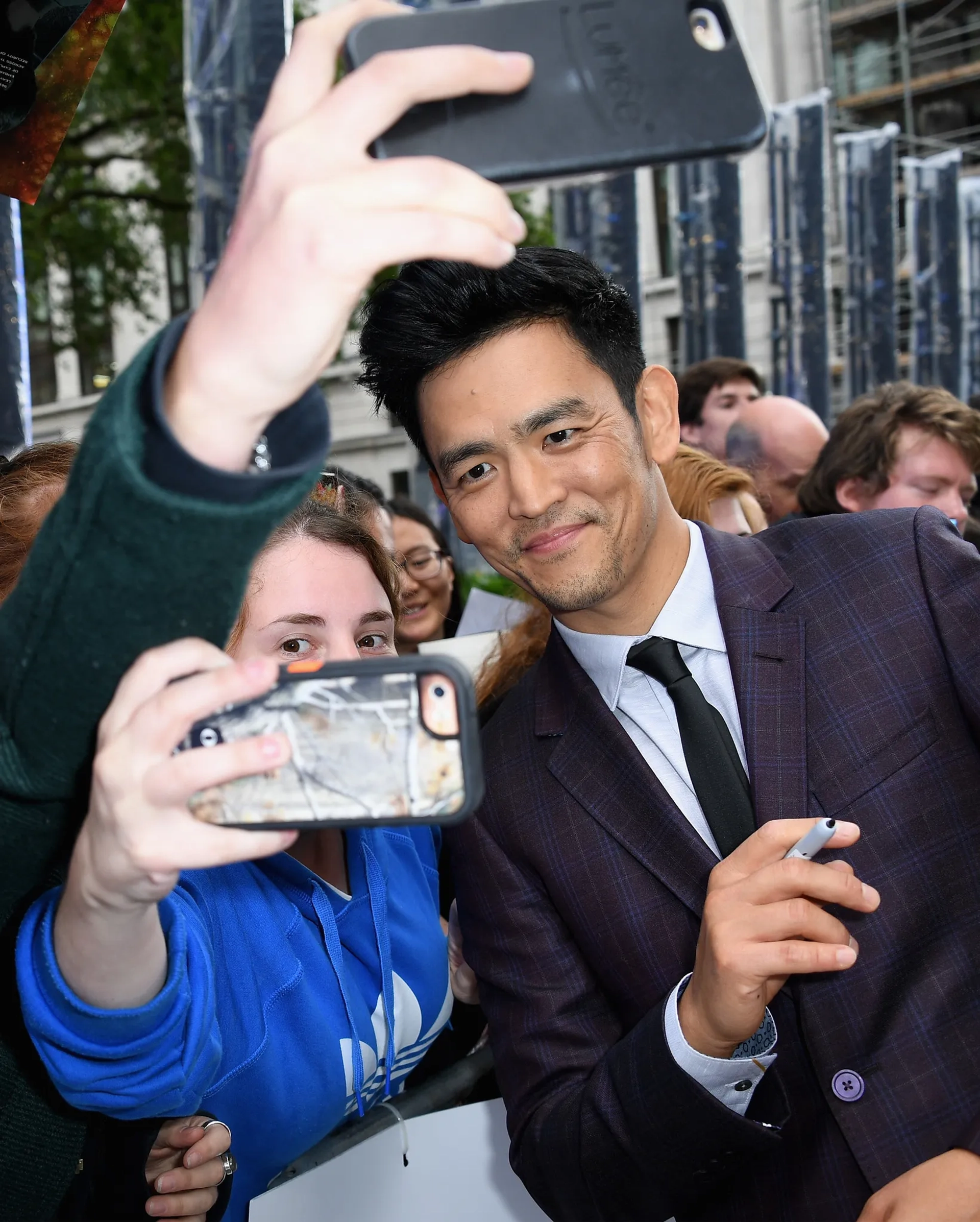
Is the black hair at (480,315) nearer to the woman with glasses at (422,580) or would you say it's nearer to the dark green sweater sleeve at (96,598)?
the dark green sweater sleeve at (96,598)

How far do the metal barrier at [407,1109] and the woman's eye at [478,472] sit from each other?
101 cm

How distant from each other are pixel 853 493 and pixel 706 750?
2.80 m

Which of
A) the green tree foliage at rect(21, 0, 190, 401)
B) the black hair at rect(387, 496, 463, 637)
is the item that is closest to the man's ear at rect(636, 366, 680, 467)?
the black hair at rect(387, 496, 463, 637)

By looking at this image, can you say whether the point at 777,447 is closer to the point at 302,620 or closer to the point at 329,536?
the point at 329,536

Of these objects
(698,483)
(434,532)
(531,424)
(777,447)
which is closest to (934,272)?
(777,447)

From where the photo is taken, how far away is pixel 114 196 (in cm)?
1309

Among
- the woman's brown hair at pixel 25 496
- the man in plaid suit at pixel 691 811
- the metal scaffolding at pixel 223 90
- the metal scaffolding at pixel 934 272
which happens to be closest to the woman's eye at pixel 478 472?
the man in plaid suit at pixel 691 811

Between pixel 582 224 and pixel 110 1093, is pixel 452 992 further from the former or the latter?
pixel 582 224

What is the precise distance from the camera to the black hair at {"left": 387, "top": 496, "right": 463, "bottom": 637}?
190 inches

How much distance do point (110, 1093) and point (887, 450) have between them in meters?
3.75

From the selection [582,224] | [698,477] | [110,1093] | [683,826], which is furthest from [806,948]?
[582,224]

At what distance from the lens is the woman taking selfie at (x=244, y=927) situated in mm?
865

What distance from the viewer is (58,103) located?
150cm

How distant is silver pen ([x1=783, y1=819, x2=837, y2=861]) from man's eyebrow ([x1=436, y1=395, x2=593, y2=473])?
2.45 feet
